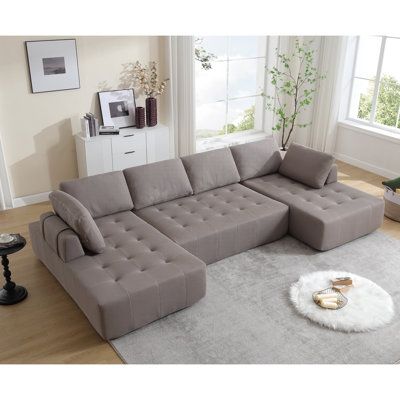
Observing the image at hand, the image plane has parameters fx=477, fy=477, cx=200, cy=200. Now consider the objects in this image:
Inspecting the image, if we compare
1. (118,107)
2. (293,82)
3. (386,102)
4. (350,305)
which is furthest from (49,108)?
(386,102)

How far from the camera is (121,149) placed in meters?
5.71

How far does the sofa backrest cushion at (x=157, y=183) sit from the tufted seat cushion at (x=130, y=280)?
57 centimetres

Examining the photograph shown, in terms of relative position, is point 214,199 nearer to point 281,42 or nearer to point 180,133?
point 180,133

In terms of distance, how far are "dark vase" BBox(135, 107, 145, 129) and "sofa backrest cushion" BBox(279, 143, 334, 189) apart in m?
1.81

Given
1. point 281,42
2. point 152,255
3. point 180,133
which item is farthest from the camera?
point 281,42

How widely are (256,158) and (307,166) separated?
1.87 feet

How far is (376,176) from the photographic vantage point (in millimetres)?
6523

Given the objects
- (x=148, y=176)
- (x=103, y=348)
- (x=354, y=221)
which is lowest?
(x=103, y=348)

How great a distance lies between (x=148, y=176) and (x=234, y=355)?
6.58ft

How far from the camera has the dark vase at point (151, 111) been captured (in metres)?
5.92

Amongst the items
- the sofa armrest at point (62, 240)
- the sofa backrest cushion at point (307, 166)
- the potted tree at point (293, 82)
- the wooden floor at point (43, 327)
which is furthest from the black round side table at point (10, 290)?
the potted tree at point (293, 82)

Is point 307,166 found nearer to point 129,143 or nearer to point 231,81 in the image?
point 129,143

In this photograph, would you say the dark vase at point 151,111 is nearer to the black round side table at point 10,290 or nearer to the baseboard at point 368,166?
the black round side table at point 10,290
